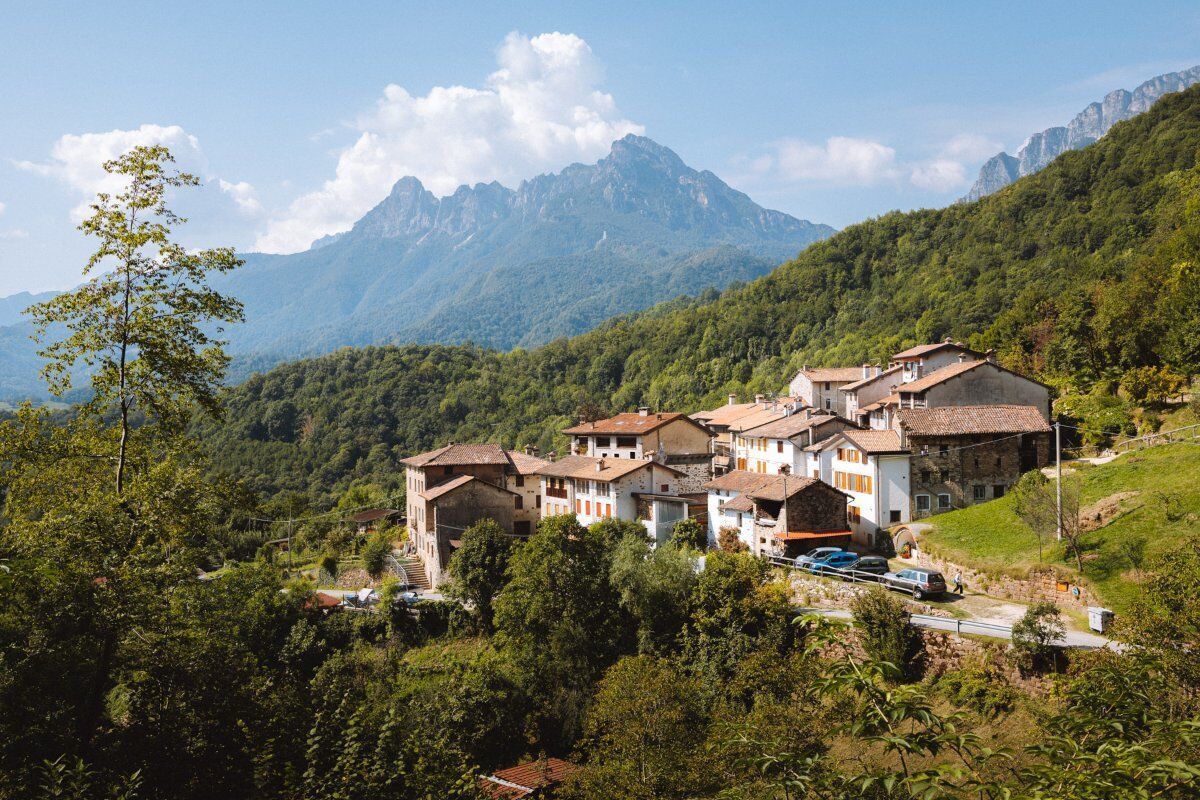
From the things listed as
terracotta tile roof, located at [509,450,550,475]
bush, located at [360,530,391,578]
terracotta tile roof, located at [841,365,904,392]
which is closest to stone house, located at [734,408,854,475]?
terracotta tile roof, located at [841,365,904,392]

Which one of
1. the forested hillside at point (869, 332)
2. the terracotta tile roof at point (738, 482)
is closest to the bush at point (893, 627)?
the terracotta tile roof at point (738, 482)

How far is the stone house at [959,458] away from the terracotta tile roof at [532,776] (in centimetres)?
2255

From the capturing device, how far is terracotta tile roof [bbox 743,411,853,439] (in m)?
48.8

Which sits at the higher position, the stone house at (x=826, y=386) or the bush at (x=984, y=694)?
the stone house at (x=826, y=386)

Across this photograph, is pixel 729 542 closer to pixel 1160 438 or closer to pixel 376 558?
pixel 1160 438

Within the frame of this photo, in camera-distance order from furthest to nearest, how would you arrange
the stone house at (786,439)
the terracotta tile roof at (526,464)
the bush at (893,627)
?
1. the terracotta tile roof at (526,464)
2. the stone house at (786,439)
3. the bush at (893,627)

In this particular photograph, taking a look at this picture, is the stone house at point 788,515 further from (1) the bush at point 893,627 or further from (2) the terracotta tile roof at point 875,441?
(1) the bush at point 893,627

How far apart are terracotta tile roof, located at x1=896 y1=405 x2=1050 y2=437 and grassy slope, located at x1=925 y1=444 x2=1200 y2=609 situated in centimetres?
438

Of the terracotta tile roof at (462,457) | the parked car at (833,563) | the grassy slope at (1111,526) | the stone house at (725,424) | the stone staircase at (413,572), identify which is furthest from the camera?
the terracotta tile roof at (462,457)

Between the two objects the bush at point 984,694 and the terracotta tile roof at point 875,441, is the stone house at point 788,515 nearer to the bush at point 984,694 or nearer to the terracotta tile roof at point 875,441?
the terracotta tile roof at point 875,441

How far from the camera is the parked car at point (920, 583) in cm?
3108

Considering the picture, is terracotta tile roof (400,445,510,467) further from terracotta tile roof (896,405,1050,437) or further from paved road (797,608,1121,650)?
paved road (797,608,1121,650)

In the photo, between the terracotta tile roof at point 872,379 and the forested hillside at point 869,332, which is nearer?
the forested hillside at point 869,332

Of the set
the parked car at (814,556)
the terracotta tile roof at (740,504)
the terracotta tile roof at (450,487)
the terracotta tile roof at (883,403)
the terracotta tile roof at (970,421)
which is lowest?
the parked car at (814,556)
